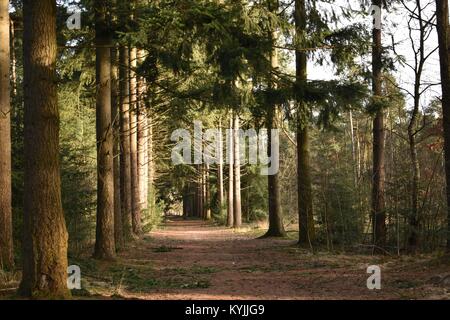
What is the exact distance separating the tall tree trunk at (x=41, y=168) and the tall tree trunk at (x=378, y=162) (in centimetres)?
942

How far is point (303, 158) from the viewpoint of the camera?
17.3 metres

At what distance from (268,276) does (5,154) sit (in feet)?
20.3

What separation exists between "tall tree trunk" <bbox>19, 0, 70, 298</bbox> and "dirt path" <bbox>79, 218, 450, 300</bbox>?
1.98 metres

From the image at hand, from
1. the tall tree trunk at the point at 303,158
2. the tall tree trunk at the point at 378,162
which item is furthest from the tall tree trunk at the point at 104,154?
the tall tree trunk at the point at 378,162

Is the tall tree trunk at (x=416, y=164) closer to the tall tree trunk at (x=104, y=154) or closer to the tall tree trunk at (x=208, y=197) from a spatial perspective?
the tall tree trunk at (x=104, y=154)

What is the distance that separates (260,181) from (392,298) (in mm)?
29399

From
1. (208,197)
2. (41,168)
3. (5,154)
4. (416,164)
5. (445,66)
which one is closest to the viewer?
(41,168)

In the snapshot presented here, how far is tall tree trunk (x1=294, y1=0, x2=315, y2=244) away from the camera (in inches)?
633

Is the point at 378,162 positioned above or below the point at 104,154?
below

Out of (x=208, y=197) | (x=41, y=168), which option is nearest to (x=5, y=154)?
(x=41, y=168)

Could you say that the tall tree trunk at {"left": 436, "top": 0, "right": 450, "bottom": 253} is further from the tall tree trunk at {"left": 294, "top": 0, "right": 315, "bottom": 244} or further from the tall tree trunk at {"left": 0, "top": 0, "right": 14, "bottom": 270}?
the tall tree trunk at {"left": 0, "top": 0, "right": 14, "bottom": 270}

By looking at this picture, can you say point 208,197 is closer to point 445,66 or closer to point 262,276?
point 262,276
